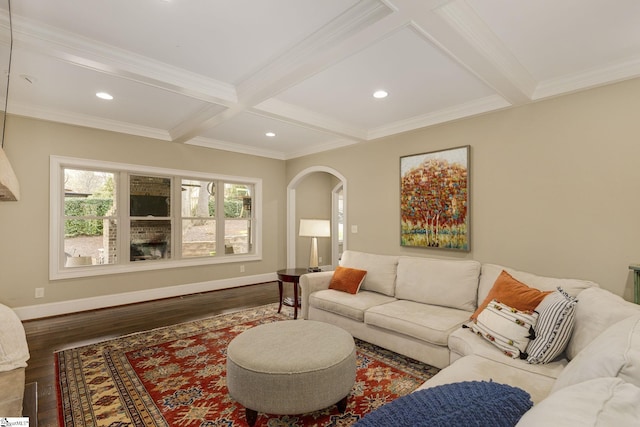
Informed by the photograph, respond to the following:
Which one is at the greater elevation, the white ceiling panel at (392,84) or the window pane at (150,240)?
the white ceiling panel at (392,84)

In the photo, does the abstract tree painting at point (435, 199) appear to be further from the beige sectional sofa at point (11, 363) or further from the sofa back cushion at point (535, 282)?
the beige sectional sofa at point (11, 363)

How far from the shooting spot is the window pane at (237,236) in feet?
19.5

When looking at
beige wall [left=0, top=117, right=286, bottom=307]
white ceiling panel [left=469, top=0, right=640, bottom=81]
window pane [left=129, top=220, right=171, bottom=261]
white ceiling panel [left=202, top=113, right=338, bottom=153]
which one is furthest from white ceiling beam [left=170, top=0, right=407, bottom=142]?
window pane [left=129, top=220, right=171, bottom=261]

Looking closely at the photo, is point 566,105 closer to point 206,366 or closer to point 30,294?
point 206,366

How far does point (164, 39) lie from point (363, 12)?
5.12ft

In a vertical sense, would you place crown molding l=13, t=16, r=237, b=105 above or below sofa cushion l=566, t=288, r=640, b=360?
above

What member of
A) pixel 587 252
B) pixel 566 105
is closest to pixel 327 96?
pixel 566 105

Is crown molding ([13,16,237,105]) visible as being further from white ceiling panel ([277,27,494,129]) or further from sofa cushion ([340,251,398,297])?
sofa cushion ([340,251,398,297])

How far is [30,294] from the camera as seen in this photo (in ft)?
12.9

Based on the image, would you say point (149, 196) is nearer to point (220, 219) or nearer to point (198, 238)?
point (198, 238)

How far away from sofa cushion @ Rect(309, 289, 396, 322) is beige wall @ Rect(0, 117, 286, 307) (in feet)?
9.26

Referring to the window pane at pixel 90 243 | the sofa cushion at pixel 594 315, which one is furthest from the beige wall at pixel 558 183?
the window pane at pixel 90 243

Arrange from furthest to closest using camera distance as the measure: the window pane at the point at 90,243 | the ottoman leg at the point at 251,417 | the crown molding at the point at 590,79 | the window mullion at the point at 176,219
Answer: the window mullion at the point at 176,219, the window pane at the point at 90,243, the crown molding at the point at 590,79, the ottoman leg at the point at 251,417

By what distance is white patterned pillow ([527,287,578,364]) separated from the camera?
180cm
